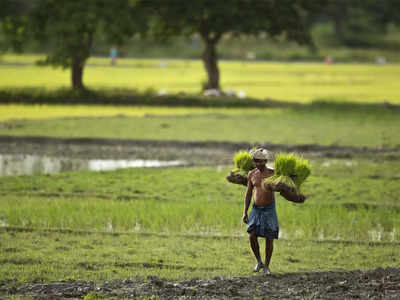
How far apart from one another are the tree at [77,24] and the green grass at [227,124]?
407 cm

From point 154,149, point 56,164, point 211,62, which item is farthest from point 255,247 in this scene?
point 211,62

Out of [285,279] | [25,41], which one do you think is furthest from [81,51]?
[285,279]

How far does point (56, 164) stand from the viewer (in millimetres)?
21250

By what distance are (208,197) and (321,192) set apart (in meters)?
2.41

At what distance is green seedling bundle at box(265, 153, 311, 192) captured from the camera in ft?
30.9

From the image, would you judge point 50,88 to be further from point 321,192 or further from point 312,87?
point 321,192

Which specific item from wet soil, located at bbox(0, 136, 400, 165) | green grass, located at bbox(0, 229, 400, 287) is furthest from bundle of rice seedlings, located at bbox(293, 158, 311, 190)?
wet soil, located at bbox(0, 136, 400, 165)

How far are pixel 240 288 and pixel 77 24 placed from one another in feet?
102

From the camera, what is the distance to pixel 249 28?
40.4m

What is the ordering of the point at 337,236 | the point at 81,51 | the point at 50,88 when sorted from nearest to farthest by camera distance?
the point at 337,236, the point at 81,51, the point at 50,88

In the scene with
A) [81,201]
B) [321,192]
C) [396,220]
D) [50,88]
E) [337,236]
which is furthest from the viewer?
[50,88]

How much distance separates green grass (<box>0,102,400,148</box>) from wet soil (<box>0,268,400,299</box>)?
1573cm

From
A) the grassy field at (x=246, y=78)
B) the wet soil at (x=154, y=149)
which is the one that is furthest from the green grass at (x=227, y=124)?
the grassy field at (x=246, y=78)

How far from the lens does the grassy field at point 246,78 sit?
46.8 metres
